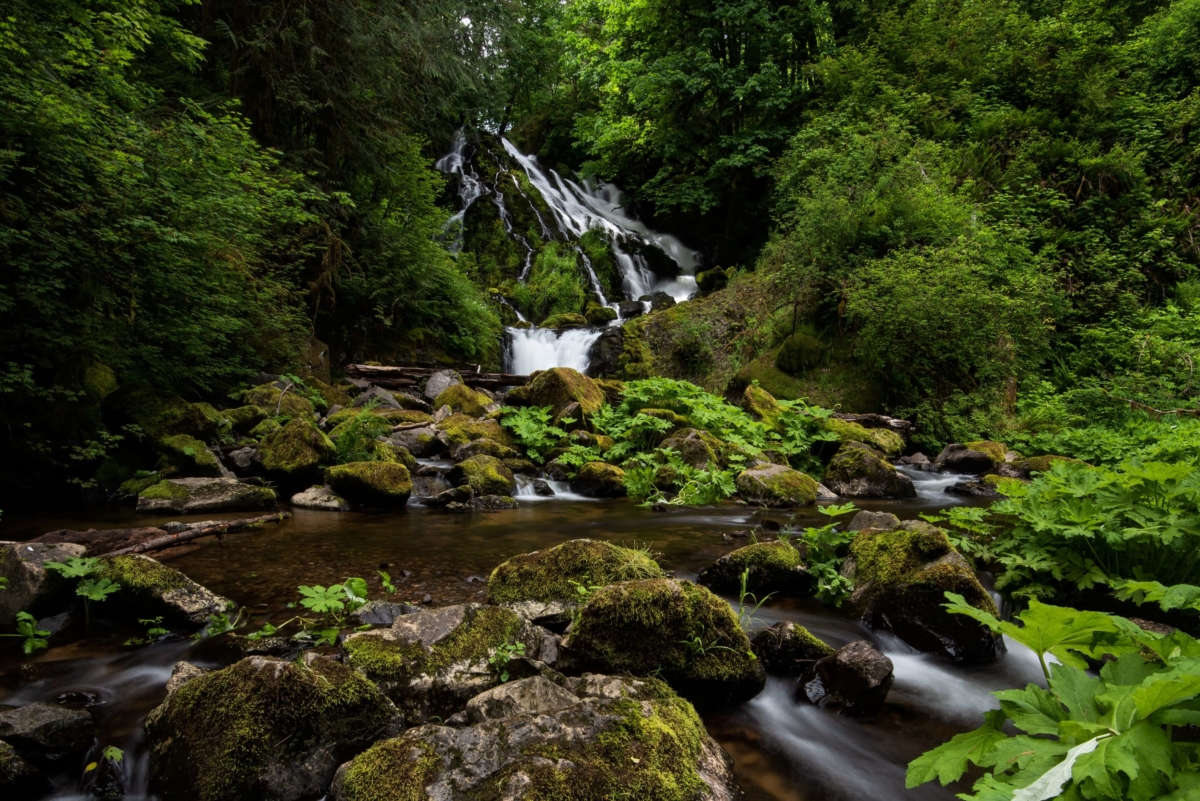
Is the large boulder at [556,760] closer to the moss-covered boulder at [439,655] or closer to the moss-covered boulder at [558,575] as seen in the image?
the moss-covered boulder at [439,655]

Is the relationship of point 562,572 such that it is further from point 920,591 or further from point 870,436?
point 870,436

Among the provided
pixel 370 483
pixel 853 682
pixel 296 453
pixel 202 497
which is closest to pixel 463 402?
pixel 296 453

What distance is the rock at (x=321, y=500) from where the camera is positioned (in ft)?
23.6

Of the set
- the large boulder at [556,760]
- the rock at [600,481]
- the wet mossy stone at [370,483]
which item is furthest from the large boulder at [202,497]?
the large boulder at [556,760]

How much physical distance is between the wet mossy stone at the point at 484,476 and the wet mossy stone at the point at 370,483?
926mm

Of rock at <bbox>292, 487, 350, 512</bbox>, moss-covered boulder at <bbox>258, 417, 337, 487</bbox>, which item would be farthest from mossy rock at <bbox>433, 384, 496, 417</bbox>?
rock at <bbox>292, 487, 350, 512</bbox>

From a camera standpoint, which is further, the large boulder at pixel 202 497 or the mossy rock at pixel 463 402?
the mossy rock at pixel 463 402

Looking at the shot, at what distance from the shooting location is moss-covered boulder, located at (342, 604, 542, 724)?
8.97 ft

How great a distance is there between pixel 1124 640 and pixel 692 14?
23848 millimetres

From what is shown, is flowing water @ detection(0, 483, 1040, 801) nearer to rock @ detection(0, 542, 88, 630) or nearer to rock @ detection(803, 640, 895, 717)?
rock @ detection(803, 640, 895, 717)

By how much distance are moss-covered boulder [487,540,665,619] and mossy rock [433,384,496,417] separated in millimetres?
8340

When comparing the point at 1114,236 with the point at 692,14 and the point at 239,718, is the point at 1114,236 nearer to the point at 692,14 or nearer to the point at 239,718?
the point at 692,14

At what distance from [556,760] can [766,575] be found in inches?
110

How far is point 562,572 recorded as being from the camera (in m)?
3.83
